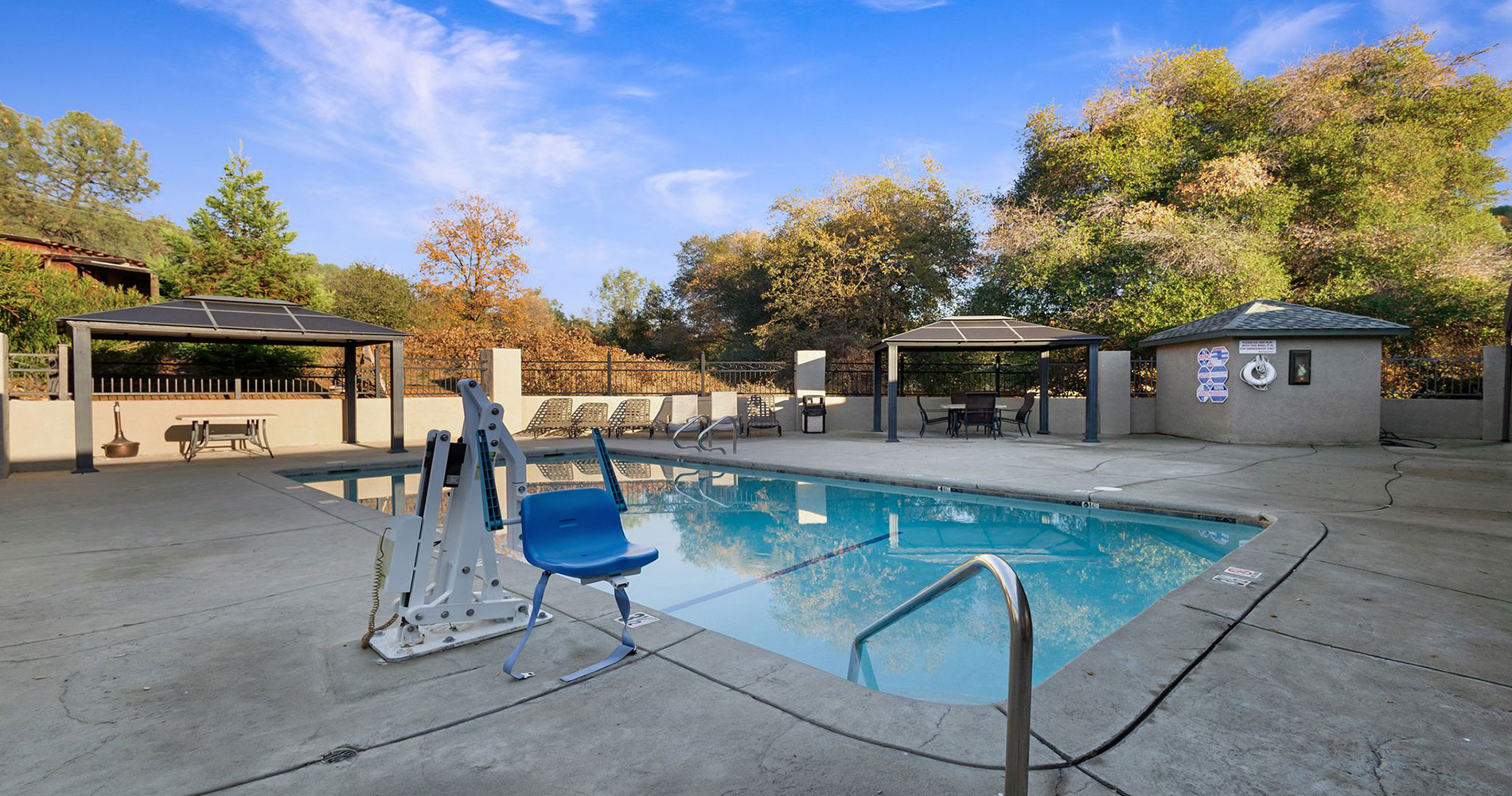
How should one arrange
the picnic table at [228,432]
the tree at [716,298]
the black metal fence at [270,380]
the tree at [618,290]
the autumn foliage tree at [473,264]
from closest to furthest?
the picnic table at [228,432]
the black metal fence at [270,380]
the autumn foliage tree at [473,264]
the tree at [716,298]
the tree at [618,290]

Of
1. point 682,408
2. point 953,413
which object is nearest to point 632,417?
point 682,408

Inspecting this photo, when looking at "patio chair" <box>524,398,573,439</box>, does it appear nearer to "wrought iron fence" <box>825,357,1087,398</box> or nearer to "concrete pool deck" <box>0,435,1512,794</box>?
"wrought iron fence" <box>825,357,1087,398</box>

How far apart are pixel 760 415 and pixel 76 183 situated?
3425cm

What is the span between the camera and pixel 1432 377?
13211 mm

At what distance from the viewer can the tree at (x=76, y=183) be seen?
25.0 m

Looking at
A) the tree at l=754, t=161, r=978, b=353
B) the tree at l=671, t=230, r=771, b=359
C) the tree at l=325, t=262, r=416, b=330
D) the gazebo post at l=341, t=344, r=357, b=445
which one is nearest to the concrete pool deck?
the gazebo post at l=341, t=344, r=357, b=445

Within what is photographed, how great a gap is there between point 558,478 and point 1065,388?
41.4 feet

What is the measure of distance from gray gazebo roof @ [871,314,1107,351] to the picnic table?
37.7 feet

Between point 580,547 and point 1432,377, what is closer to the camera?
point 580,547

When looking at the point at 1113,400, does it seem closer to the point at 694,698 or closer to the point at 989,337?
the point at 989,337

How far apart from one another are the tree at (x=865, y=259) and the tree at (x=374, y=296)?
12.7 metres

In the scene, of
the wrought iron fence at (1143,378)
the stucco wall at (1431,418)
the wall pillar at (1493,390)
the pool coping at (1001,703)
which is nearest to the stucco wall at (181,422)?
the pool coping at (1001,703)

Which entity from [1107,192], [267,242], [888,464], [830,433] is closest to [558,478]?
[888,464]

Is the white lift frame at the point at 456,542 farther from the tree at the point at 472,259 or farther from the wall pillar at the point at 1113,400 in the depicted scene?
the tree at the point at 472,259
